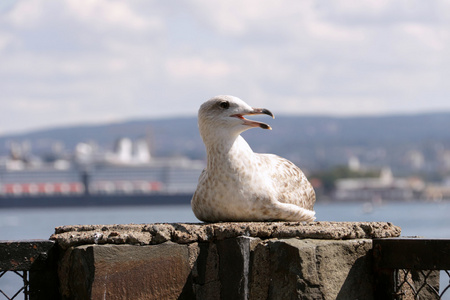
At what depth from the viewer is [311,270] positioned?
322 cm

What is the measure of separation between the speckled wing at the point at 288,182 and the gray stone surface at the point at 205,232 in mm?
395

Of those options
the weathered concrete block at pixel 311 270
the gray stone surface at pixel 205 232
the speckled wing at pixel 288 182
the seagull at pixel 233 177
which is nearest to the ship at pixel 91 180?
the speckled wing at pixel 288 182

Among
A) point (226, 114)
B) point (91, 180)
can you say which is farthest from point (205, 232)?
point (91, 180)

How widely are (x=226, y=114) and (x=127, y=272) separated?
2.60ft

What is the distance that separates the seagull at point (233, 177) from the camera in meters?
3.69

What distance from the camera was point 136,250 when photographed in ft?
10.9

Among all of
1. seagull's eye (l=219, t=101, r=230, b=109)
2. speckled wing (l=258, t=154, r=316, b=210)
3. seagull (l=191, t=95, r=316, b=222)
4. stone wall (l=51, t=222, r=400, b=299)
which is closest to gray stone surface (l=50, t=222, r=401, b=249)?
stone wall (l=51, t=222, r=400, b=299)

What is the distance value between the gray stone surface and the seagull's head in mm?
430

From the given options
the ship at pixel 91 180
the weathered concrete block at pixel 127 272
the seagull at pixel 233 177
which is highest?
the ship at pixel 91 180

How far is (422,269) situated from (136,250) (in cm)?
98

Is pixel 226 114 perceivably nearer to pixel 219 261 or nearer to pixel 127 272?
pixel 219 261

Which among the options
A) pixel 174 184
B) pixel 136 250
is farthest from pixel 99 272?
pixel 174 184

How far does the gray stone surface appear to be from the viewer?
10.9ft

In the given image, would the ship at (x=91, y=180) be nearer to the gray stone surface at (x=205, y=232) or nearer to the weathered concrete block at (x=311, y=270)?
the gray stone surface at (x=205, y=232)
